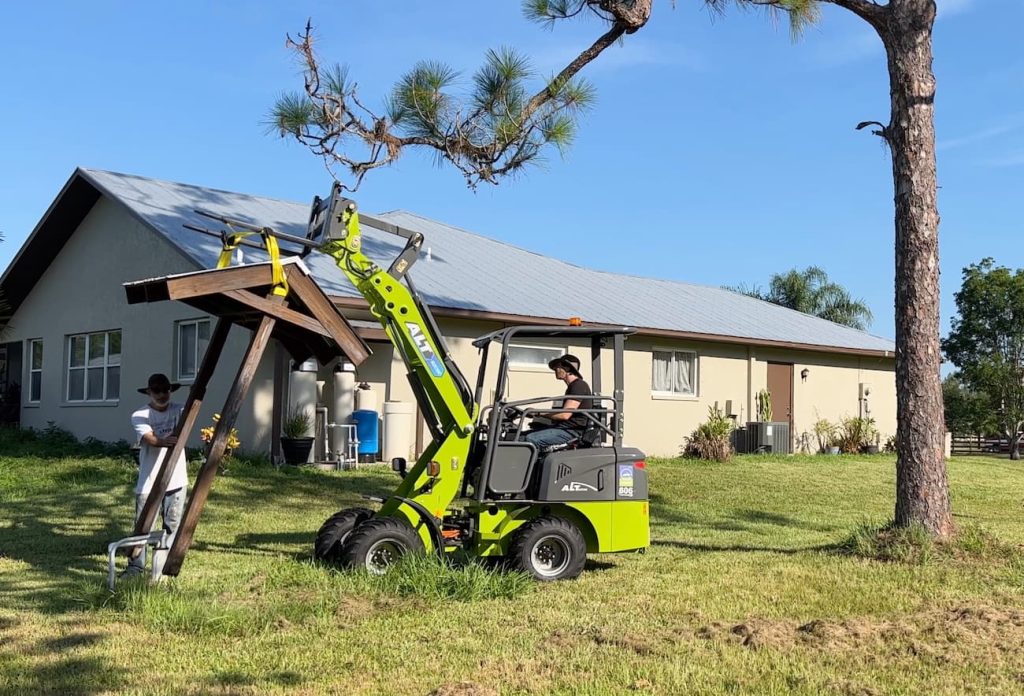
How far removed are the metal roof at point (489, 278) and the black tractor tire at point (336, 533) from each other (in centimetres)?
782

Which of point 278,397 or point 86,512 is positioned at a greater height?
point 278,397

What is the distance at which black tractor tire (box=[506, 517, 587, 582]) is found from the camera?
305 inches

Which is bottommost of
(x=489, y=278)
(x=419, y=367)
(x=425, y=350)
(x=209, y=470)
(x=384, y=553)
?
(x=384, y=553)

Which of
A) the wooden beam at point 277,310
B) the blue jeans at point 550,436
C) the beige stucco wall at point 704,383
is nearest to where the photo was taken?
the wooden beam at point 277,310

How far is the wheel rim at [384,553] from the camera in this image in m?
7.44

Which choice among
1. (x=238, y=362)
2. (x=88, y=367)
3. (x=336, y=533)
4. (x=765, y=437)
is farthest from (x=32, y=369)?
(x=336, y=533)

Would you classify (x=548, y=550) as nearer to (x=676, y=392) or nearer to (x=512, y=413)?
(x=512, y=413)

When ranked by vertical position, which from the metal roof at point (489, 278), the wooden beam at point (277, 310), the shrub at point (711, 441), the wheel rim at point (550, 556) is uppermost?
the metal roof at point (489, 278)

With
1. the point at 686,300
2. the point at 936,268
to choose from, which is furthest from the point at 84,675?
the point at 686,300

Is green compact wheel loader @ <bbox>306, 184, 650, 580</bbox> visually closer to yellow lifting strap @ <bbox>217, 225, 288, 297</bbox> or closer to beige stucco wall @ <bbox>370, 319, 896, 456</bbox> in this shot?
yellow lifting strap @ <bbox>217, 225, 288, 297</bbox>

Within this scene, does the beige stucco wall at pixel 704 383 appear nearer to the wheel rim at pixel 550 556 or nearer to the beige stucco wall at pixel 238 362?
the beige stucco wall at pixel 238 362

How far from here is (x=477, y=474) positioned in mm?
8023

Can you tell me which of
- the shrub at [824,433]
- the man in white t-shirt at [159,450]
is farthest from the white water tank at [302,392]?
the shrub at [824,433]

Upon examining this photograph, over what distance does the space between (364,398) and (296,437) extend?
1344mm
